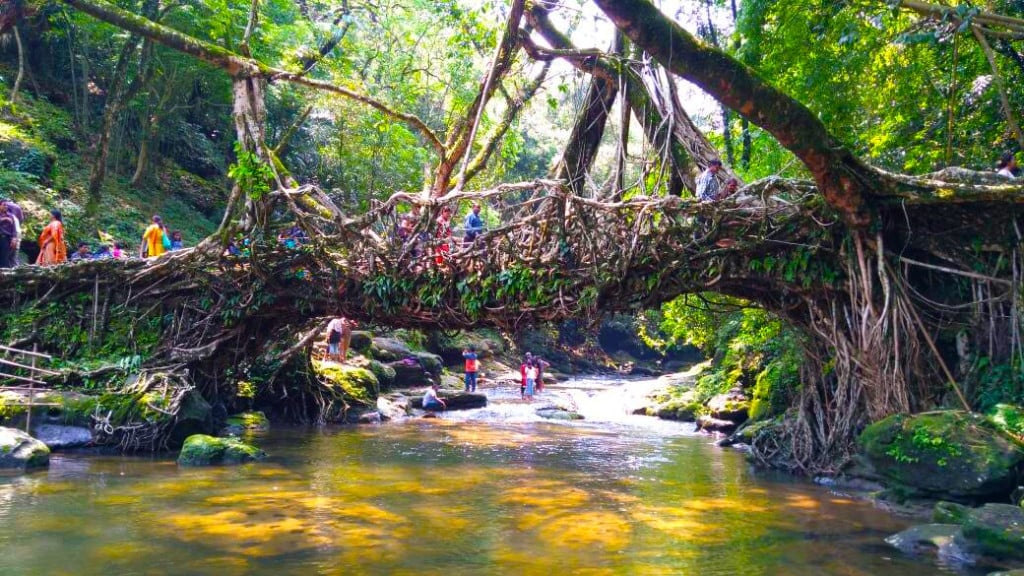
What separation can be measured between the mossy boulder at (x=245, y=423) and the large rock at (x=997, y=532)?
11664mm

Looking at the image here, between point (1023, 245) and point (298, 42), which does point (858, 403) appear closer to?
point (1023, 245)

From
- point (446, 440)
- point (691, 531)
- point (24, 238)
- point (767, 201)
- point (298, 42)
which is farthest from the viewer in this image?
point (298, 42)

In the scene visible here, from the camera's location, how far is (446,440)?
1462 centimetres

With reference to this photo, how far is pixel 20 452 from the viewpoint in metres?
9.85

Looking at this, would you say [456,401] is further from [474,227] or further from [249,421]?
[474,227]

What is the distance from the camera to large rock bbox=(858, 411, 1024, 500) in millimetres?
7938

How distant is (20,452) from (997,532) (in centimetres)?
1059

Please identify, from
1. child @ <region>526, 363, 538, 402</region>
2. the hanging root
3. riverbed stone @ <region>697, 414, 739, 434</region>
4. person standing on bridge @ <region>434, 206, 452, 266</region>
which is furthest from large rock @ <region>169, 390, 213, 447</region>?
child @ <region>526, 363, 538, 402</region>

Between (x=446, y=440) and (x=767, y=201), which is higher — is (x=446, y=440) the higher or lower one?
the lower one

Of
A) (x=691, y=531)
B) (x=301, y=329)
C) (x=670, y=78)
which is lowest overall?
(x=691, y=531)

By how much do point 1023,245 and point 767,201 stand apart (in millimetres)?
2888

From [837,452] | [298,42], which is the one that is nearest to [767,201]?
[837,452]

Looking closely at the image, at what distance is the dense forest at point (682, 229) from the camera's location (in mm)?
9336

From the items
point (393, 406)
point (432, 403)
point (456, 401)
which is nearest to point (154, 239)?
point (393, 406)
